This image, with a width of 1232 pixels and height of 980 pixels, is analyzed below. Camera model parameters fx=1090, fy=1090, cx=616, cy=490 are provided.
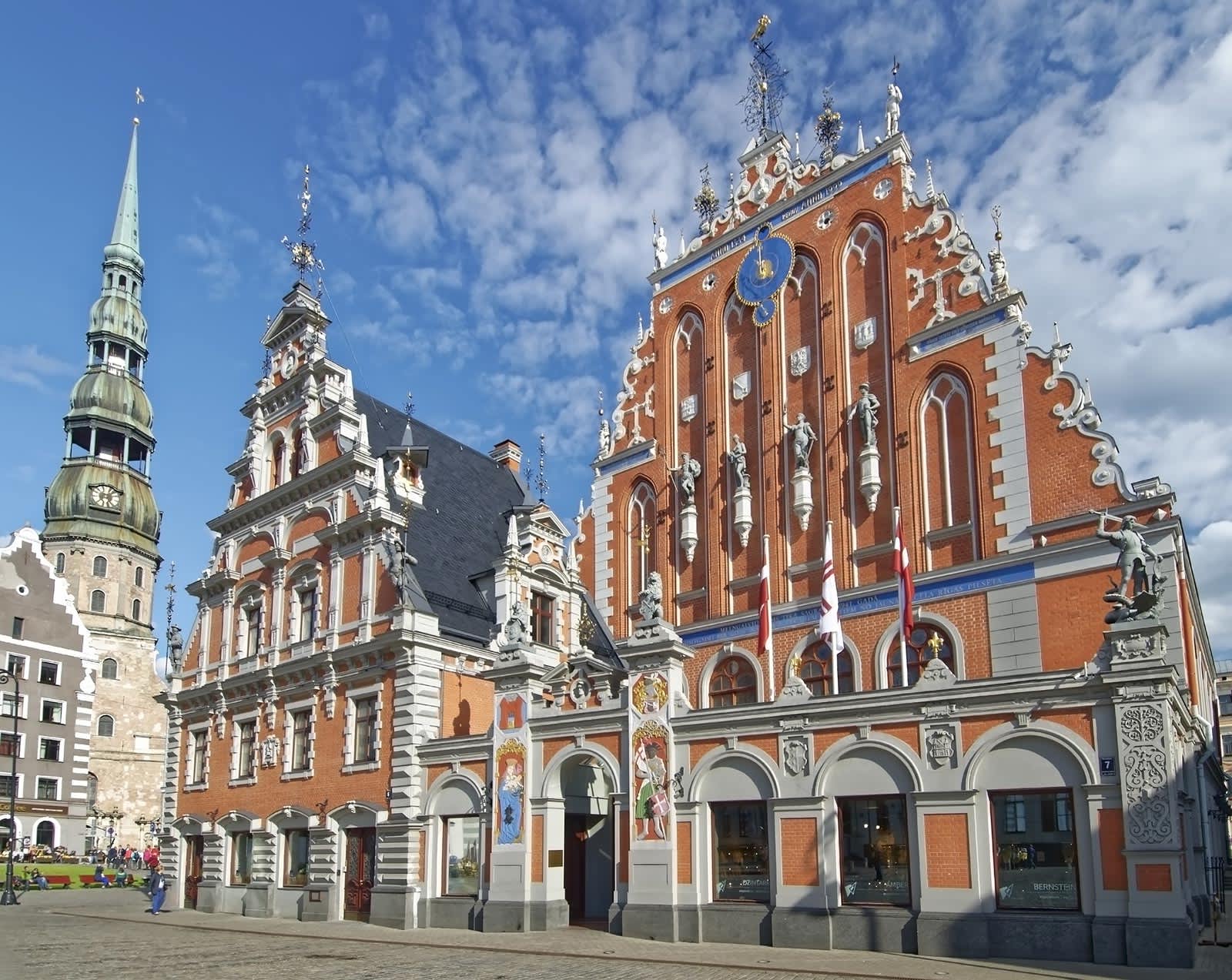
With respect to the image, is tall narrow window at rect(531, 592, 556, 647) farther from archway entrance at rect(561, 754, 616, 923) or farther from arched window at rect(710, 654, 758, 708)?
arched window at rect(710, 654, 758, 708)

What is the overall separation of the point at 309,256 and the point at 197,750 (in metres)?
17.2

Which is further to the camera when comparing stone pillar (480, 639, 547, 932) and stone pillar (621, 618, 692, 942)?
stone pillar (480, 639, 547, 932)

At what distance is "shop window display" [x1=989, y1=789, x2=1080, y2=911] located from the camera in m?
17.6

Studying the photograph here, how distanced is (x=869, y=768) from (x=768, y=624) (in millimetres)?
4557

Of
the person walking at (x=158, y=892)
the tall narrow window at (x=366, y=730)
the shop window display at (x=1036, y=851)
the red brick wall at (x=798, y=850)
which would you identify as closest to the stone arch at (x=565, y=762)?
the red brick wall at (x=798, y=850)

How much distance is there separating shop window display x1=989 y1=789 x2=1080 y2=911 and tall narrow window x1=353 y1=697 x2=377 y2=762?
1676 cm

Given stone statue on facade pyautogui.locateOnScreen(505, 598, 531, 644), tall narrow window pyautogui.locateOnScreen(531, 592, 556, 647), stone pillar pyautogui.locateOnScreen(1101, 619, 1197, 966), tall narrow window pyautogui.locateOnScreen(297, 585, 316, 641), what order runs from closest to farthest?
stone pillar pyautogui.locateOnScreen(1101, 619, 1197, 966), stone statue on facade pyautogui.locateOnScreen(505, 598, 531, 644), tall narrow window pyautogui.locateOnScreen(531, 592, 556, 647), tall narrow window pyautogui.locateOnScreen(297, 585, 316, 641)

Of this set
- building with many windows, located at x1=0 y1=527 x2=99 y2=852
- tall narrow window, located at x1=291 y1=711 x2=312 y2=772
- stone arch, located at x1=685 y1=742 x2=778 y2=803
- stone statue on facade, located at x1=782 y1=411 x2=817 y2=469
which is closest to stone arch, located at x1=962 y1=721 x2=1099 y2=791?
stone arch, located at x1=685 y1=742 x2=778 y2=803

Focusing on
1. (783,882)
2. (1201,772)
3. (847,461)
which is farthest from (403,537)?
(1201,772)

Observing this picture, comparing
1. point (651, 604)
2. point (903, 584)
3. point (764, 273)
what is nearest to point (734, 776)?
point (651, 604)

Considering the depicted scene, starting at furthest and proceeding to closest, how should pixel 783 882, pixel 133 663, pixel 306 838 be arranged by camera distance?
pixel 133 663 < pixel 306 838 < pixel 783 882

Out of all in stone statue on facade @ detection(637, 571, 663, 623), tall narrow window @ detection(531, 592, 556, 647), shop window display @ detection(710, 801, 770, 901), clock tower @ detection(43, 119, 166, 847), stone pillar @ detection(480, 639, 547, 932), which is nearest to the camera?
shop window display @ detection(710, 801, 770, 901)

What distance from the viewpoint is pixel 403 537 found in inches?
1232

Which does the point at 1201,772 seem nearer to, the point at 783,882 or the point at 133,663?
the point at 783,882
